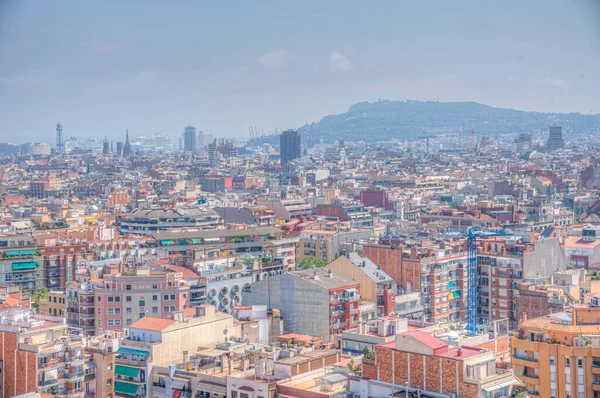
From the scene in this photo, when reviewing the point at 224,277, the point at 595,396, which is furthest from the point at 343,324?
the point at 595,396

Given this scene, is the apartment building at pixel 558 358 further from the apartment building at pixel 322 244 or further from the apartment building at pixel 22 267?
the apartment building at pixel 22 267

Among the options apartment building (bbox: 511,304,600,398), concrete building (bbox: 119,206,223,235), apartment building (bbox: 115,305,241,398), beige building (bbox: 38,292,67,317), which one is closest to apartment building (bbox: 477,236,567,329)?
apartment building (bbox: 115,305,241,398)

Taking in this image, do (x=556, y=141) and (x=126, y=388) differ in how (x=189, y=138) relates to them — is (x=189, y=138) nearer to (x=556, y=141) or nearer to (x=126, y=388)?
(x=556, y=141)

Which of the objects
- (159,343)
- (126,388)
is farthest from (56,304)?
(126,388)

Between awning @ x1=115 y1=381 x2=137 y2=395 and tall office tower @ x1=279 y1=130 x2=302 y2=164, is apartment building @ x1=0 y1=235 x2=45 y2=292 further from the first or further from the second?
tall office tower @ x1=279 y1=130 x2=302 y2=164

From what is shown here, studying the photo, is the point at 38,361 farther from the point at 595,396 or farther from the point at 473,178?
the point at 473,178
